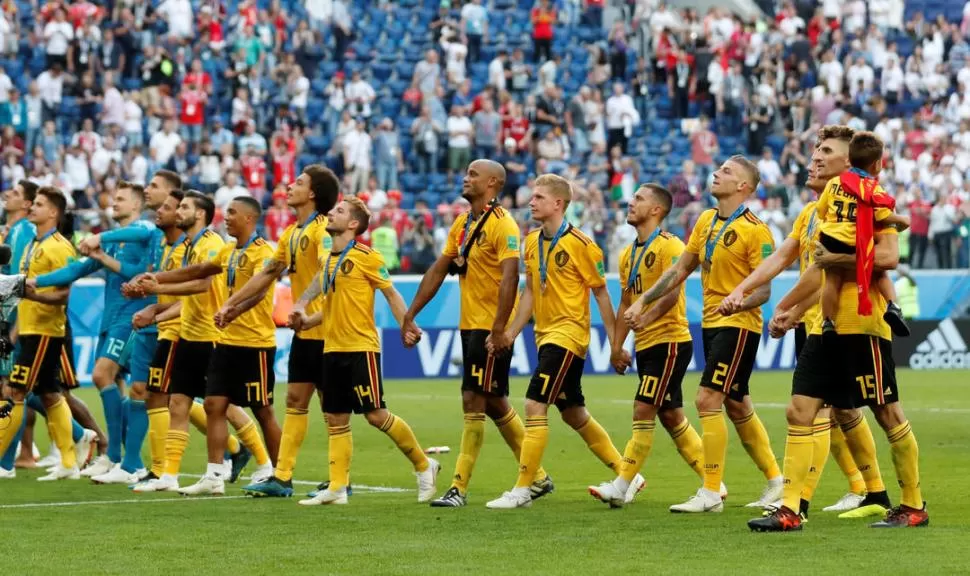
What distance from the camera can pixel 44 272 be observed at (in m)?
14.9

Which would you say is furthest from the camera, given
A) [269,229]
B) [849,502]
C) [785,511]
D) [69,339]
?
[269,229]

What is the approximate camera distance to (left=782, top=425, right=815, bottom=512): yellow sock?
1042 cm

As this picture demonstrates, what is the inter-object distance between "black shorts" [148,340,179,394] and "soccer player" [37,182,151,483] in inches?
22.6

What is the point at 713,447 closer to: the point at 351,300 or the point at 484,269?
the point at 484,269

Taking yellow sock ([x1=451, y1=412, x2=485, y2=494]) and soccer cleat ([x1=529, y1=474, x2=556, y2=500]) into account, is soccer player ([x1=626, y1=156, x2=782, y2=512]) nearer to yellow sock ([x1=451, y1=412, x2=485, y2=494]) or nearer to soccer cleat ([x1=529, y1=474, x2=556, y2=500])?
soccer cleat ([x1=529, y1=474, x2=556, y2=500])

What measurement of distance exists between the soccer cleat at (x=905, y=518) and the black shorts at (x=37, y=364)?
280 inches

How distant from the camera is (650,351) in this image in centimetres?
1226

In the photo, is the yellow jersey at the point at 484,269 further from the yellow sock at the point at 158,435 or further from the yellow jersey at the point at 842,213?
the yellow sock at the point at 158,435

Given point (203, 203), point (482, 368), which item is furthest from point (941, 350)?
point (482, 368)

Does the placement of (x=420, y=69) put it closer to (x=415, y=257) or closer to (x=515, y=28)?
(x=515, y=28)

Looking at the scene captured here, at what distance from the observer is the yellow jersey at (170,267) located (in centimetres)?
1393

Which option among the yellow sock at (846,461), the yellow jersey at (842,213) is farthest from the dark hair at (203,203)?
the yellow jersey at (842,213)

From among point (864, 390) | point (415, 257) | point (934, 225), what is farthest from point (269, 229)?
point (864, 390)

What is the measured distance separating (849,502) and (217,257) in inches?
197
